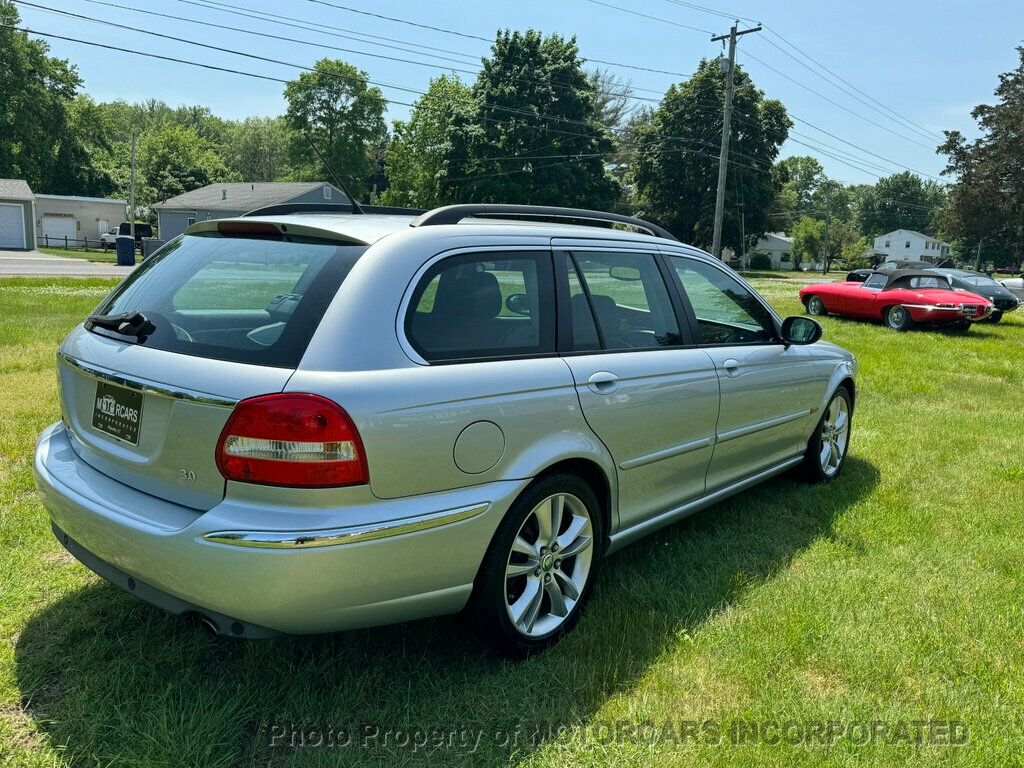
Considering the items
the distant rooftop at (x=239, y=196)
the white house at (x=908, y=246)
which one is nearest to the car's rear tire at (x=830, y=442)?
the distant rooftop at (x=239, y=196)

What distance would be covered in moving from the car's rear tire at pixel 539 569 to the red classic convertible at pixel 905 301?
15.2m

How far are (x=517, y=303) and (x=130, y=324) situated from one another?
1.46 metres

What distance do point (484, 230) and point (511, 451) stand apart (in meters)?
0.90

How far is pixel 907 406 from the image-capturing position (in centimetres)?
827

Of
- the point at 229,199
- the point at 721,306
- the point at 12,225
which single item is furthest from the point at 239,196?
the point at 721,306

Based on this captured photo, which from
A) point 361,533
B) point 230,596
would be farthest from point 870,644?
point 230,596

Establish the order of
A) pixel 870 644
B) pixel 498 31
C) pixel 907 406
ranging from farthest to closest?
pixel 498 31 < pixel 907 406 < pixel 870 644

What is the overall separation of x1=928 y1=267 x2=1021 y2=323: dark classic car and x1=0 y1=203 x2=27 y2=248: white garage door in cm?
4641

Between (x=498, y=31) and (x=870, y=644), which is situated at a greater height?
(x=498, y=31)

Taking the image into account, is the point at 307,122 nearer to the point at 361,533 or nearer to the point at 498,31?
the point at 498,31

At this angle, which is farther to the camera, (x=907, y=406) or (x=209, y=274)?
(x=907, y=406)

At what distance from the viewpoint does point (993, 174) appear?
49.6 metres

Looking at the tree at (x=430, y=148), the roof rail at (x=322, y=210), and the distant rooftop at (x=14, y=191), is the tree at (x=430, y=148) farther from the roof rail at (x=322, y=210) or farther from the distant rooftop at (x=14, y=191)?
the roof rail at (x=322, y=210)

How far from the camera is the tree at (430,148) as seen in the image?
4931 cm
